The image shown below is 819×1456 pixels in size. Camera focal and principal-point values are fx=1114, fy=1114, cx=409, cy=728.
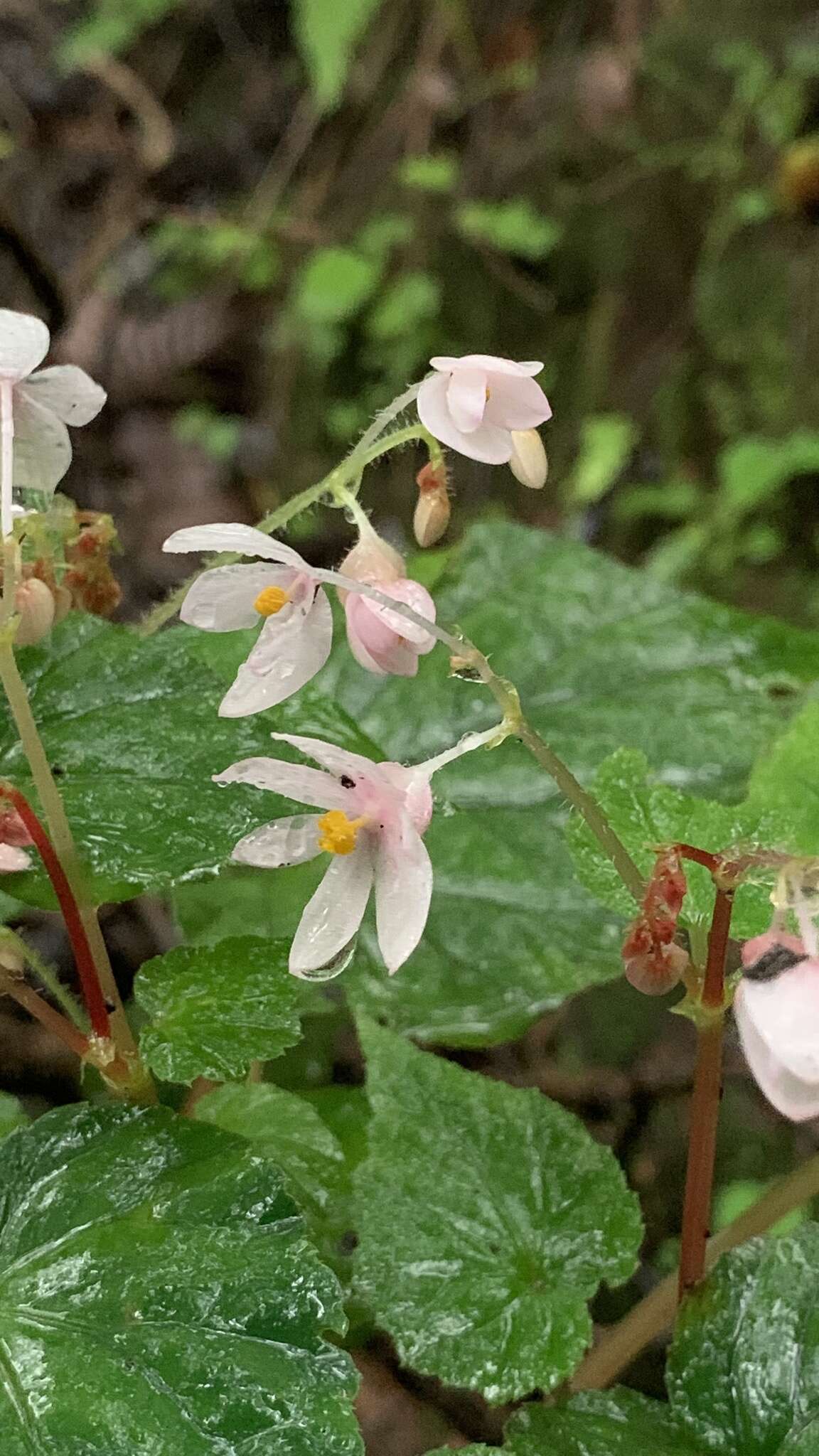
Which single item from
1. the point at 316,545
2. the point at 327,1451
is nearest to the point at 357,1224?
the point at 327,1451

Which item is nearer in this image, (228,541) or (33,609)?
(228,541)

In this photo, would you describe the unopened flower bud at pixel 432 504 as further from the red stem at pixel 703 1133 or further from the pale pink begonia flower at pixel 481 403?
the red stem at pixel 703 1133

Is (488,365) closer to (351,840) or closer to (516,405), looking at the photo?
(516,405)

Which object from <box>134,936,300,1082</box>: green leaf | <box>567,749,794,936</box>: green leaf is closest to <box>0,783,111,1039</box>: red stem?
<box>134,936,300,1082</box>: green leaf

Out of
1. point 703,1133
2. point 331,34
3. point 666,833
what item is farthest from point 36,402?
point 331,34

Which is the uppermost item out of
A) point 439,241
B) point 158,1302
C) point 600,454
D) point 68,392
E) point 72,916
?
point 68,392

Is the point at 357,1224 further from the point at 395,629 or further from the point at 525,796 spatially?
the point at 525,796

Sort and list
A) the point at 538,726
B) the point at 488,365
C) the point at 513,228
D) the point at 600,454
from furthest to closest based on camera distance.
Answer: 1. the point at 513,228
2. the point at 600,454
3. the point at 538,726
4. the point at 488,365
